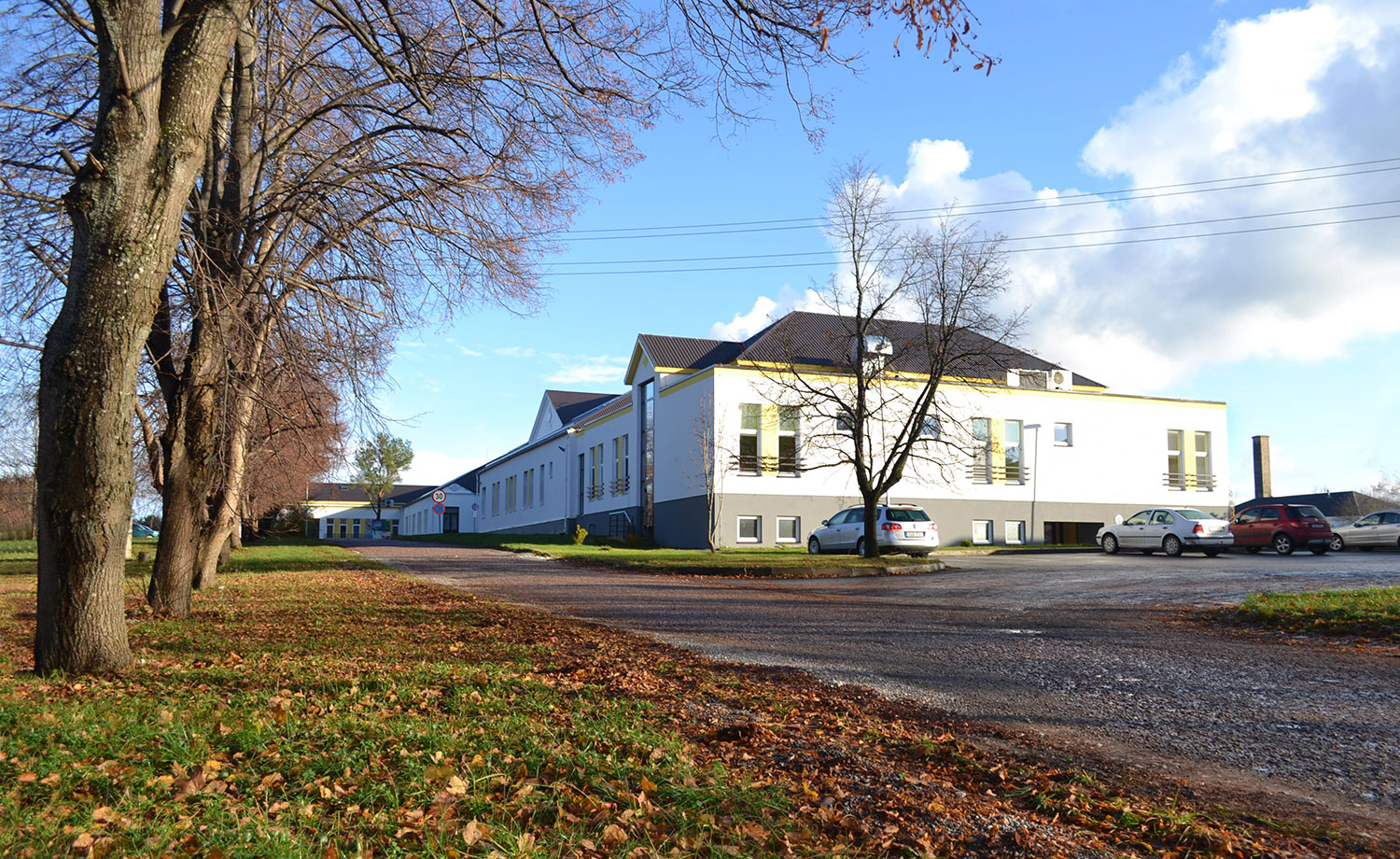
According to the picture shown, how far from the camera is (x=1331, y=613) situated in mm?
10508

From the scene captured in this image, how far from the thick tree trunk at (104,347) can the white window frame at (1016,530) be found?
122 feet

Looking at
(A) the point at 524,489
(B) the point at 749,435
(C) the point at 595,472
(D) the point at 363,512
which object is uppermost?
(B) the point at 749,435

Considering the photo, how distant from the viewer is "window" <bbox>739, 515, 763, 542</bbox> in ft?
116

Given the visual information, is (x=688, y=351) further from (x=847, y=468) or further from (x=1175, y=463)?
(x=1175, y=463)

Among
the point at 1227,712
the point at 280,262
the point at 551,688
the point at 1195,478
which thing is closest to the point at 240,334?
the point at 280,262

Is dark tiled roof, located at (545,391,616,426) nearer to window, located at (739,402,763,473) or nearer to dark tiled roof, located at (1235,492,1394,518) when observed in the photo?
window, located at (739,402,763,473)

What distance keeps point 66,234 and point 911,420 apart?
19.0 m

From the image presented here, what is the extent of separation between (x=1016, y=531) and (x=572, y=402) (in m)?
30.5

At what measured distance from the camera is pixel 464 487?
94.0 metres

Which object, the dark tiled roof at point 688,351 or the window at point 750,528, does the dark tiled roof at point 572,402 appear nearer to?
the dark tiled roof at point 688,351

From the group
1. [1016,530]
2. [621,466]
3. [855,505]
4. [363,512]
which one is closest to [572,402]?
[621,466]

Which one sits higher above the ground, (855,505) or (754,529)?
(855,505)

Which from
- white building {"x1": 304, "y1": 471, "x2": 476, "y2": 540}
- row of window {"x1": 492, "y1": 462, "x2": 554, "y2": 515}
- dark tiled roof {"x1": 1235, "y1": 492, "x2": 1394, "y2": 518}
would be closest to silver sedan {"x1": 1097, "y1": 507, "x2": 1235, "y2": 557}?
row of window {"x1": 492, "y1": 462, "x2": 554, "y2": 515}

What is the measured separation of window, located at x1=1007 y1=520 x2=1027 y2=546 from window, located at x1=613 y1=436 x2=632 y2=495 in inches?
655
